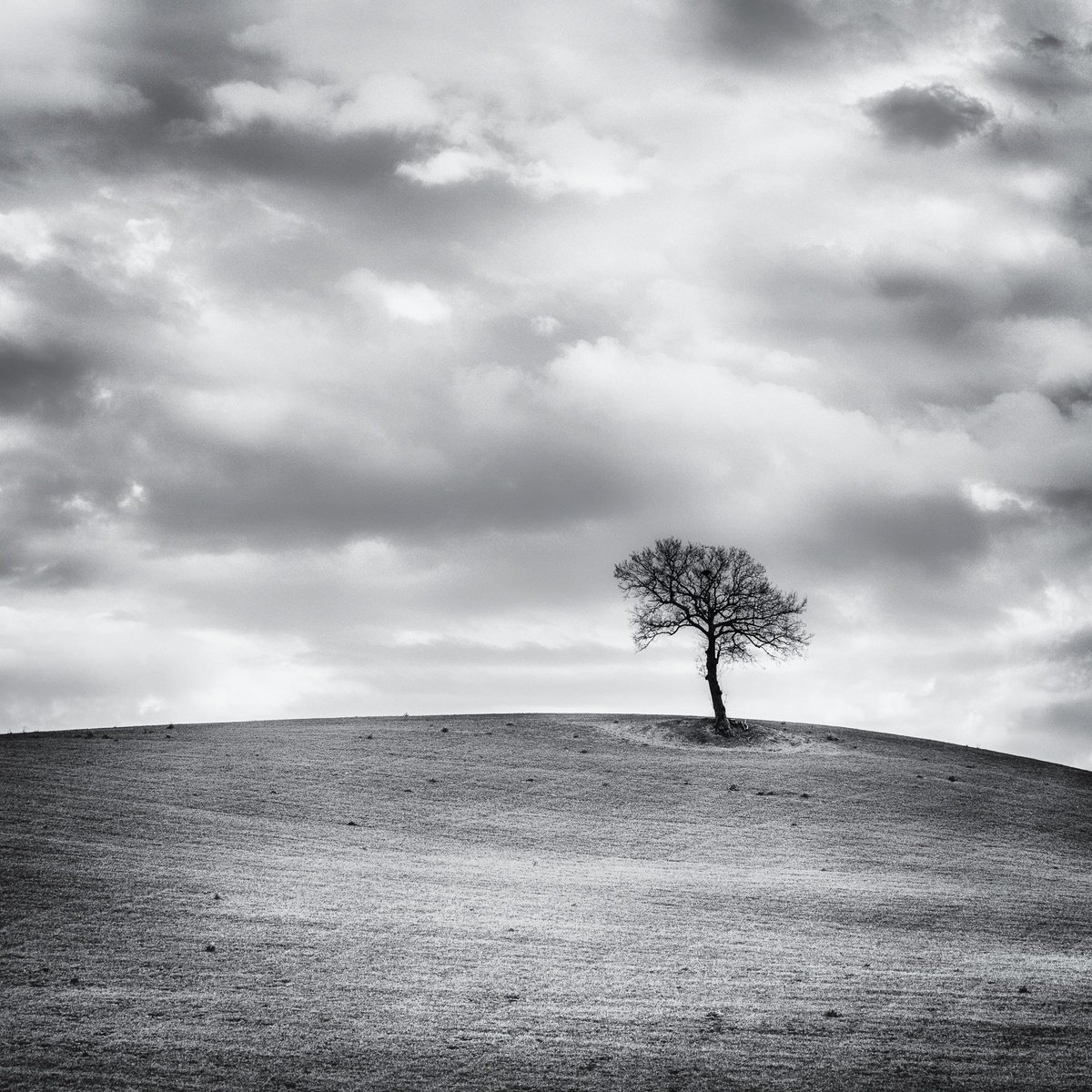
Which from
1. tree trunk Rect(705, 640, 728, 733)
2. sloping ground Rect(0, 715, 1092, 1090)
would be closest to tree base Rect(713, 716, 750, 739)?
tree trunk Rect(705, 640, 728, 733)

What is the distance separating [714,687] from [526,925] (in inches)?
1349

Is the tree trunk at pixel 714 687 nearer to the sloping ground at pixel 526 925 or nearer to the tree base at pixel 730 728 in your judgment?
the tree base at pixel 730 728

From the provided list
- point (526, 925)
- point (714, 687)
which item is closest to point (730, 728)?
point (714, 687)

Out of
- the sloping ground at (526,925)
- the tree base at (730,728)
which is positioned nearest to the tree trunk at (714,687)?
the tree base at (730,728)

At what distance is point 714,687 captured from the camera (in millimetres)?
52000

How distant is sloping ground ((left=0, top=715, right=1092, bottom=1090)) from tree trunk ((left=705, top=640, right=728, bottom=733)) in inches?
433

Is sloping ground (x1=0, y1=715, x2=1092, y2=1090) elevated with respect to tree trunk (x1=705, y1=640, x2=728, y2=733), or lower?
lower

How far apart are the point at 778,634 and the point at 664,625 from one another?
21.0 ft

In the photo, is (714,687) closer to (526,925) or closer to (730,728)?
(730,728)

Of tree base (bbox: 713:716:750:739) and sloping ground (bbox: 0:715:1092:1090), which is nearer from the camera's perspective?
sloping ground (bbox: 0:715:1092:1090)

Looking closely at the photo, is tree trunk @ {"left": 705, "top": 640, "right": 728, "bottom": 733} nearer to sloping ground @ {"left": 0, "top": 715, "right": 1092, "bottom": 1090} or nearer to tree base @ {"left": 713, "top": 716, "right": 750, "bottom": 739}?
tree base @ {"left": 713, "top": 716, "right": 750, "bottom": 739}

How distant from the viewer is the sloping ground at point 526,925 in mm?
12414

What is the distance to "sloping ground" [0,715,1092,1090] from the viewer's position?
12.4 m

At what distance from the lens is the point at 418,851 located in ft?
85.2
